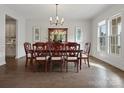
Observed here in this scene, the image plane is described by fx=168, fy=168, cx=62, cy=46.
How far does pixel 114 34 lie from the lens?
6742 millimetres

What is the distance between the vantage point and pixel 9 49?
10195mm

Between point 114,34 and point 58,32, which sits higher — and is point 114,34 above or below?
below

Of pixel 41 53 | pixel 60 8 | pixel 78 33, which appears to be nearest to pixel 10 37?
pixel 60 8

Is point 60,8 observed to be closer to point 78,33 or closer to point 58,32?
point 58,32

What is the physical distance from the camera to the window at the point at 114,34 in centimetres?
628

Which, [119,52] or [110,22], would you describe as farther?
[110,22]

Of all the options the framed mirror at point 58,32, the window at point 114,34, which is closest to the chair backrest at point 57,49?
the window at point 114,34

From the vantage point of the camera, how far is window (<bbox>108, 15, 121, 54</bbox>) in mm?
6277

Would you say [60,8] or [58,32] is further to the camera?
[58,32]

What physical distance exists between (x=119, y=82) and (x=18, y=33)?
22.2 ft

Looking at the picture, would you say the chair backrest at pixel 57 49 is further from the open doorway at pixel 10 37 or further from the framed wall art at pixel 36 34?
the framed wall art at pixel 36 34
